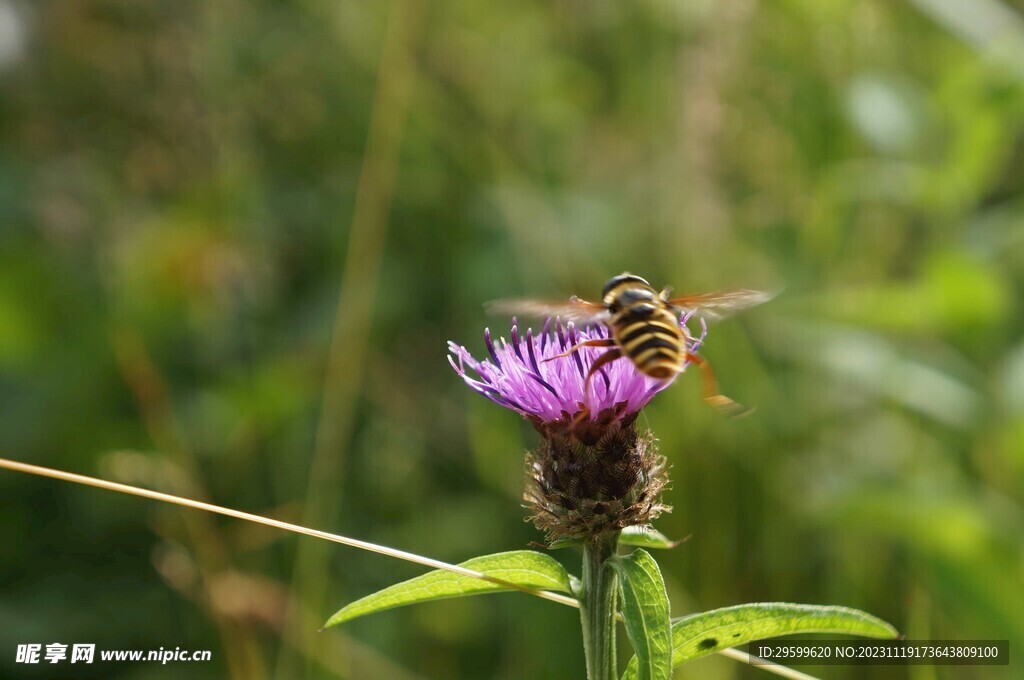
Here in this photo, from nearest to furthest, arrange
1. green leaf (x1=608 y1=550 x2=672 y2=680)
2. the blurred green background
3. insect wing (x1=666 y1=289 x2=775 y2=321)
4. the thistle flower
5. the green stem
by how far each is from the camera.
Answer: green leaf (x1=608 y1=550 x2=672 y2=680), the green stem, the thistle flower, insect wing (x1=666 y1=289 x2=775 y2=321), the blurred green background

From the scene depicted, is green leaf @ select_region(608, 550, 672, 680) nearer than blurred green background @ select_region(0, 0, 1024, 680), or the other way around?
green leaf @ select_region(608, 550, 672, 680)

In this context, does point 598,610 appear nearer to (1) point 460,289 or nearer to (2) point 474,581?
(2) point 474,581

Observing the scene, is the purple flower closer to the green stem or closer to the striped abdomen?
the striped abdomen

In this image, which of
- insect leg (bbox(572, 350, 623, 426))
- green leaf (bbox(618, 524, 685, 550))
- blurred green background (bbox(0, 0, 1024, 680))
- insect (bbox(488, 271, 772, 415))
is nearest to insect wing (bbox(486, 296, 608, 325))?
insect (bbox(488, 271, 772, 415))

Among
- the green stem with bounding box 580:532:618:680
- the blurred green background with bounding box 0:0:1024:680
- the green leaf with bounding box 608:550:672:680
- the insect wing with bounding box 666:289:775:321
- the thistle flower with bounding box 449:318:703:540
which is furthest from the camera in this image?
the blurred green background with bounding box 0:0:1024:680

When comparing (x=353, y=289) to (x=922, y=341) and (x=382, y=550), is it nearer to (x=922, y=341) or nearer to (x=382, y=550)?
(x=922, y=341)

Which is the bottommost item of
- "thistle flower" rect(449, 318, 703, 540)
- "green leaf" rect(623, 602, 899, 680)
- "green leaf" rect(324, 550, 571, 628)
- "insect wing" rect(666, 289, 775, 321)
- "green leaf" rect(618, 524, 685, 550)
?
"green leaf" rect(623, 602, 899, 680)

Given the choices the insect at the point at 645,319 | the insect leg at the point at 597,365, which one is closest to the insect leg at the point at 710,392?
the insect at the point at 645,319
